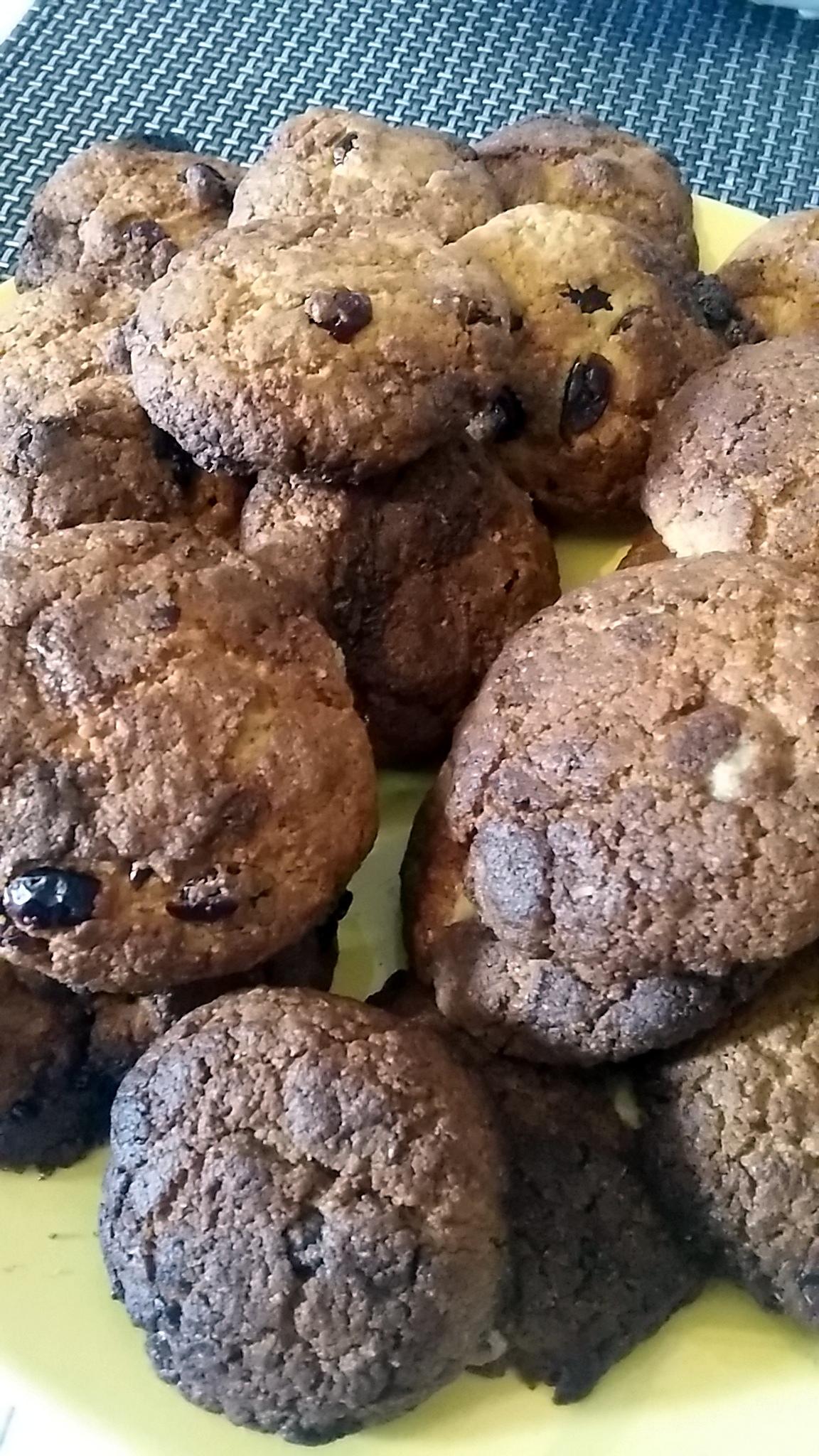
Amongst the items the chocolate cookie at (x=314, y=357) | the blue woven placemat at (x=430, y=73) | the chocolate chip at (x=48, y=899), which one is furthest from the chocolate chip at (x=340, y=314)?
the blue woven placemat at (x=430, y=73)

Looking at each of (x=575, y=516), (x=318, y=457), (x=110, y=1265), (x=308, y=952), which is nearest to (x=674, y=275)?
(x=575, y=516)

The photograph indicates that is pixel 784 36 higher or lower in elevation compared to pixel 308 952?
higher

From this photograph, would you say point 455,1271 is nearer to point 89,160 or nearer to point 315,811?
point 315,811

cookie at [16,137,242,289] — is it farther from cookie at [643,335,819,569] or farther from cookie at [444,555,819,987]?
cookie at [444,555,819,987]

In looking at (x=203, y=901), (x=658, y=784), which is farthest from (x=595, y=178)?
(x=203, y=901)

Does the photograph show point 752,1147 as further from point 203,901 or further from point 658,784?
point 203,901

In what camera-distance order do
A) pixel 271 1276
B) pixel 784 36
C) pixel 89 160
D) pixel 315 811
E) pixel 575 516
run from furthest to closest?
pixel 784 36 < pixel 89 160 < pixel 575 516 < pixel 315 811 < pixel 271 1276

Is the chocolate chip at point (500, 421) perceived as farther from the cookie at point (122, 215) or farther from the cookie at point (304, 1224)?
the cookie at point (304, 1224)

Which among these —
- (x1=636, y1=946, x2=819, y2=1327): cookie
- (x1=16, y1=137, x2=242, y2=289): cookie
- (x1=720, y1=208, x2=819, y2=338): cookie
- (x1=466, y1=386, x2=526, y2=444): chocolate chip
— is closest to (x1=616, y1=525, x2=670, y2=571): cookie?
(x1=466, y1=386, x2=526, y2=444): chocolate chip
